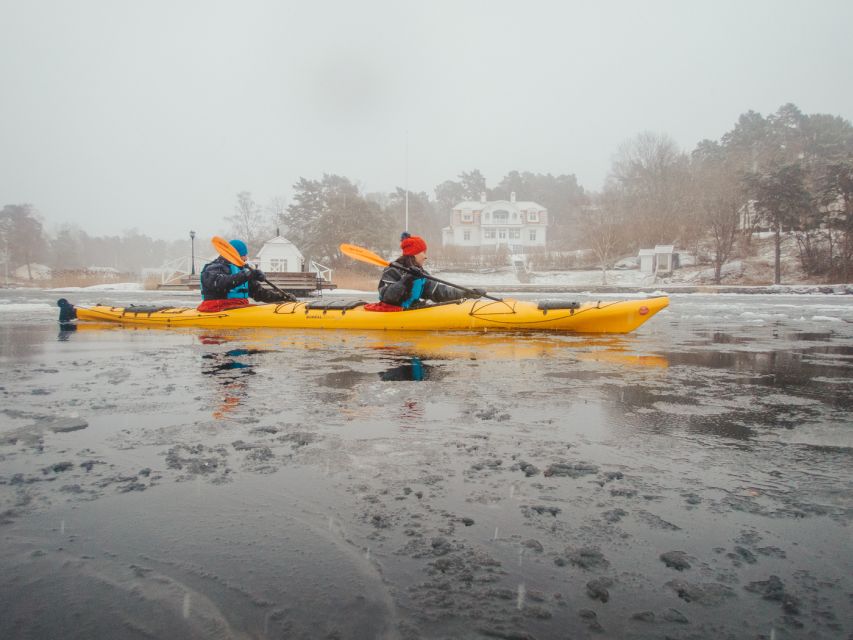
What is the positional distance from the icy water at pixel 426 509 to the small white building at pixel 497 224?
64.2 meters

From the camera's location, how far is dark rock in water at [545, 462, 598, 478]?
263 cm

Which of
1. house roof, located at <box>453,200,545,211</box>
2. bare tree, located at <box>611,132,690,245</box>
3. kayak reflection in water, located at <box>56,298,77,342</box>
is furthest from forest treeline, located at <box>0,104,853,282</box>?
kayak reflection in water, located at <box>56,298,77,342</box>

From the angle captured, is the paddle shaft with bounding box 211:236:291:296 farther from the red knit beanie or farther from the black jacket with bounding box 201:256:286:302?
the red knit beanie

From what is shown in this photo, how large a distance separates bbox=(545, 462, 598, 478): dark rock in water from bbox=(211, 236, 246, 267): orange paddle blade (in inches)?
344

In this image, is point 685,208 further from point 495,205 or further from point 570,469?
point 570,469

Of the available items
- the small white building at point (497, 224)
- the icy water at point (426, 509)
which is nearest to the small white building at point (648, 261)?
the small white building at point (497, 224)

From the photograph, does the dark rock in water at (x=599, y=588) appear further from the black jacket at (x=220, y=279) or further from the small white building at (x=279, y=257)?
the small white building at (x=279, y=257)

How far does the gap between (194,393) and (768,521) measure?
401 centimetres

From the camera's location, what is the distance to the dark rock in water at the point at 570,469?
2.63 meters

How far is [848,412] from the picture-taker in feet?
12.5

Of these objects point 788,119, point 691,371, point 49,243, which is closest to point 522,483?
point 691,371

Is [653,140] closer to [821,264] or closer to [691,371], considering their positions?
[821,264]

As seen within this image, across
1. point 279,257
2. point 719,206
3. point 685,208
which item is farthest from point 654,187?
point 279,257

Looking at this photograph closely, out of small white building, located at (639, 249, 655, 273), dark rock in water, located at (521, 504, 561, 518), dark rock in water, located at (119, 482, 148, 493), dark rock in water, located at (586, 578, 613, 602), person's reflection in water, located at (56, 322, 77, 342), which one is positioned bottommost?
dark rock in water, located at (586, 578, 613, 602)
